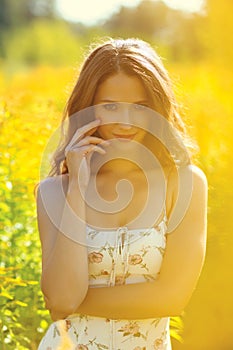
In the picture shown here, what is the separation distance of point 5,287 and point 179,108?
1.13 metres

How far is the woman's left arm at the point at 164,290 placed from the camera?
99.8 inches

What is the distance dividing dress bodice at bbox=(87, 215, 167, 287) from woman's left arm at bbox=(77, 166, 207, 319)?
4cm

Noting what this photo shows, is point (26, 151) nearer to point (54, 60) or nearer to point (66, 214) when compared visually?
point (66, 214)

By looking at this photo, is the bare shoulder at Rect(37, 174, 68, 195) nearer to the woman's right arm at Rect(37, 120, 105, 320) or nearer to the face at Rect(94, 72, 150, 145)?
the woman's right arm at Rect(37, 120, 105, 320)

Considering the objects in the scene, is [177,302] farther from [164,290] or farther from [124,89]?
[124,89]

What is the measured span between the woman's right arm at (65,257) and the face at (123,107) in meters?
0.19

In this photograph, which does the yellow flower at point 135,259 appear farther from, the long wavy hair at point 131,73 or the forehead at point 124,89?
the forehead at point 124,89

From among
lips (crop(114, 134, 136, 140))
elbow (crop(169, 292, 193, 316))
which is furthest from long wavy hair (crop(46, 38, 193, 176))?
elbow (crop(169, 292, 193, 316))

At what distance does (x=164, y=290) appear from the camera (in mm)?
2533

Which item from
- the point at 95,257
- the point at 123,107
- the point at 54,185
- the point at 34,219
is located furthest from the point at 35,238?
the point at 123,107

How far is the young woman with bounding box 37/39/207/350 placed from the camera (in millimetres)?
2545

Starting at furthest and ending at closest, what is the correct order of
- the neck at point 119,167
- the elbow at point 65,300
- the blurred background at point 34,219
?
the blurred background at point 34,219 → the neck at point 119,167 → the elbow at point 65,300

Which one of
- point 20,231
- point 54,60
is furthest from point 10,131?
point 54,60

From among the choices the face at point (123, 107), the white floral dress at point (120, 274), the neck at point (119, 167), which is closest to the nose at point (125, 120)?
the face at point (123, 107)
